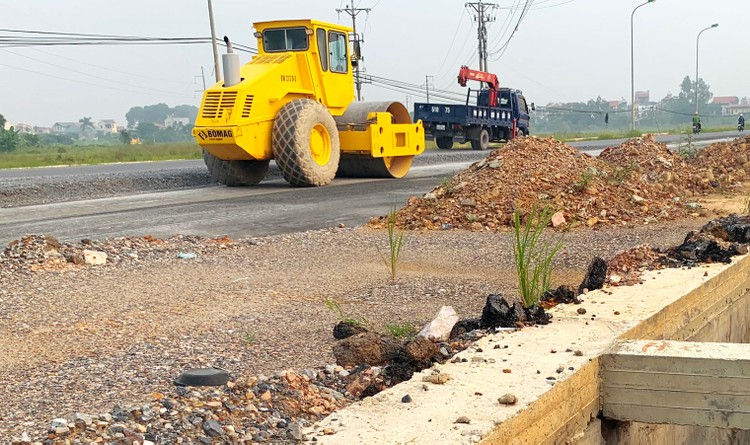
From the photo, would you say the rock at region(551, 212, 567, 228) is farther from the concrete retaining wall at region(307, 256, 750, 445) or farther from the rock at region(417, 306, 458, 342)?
the rock at region(417, 306, 458, 342)

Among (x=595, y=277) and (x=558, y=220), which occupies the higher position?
(x=595, y=277)

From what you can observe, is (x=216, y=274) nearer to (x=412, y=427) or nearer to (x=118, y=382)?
(x=118, y=382)

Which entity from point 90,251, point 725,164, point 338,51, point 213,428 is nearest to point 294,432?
point 213,428

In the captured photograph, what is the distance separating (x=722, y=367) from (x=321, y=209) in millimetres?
9170

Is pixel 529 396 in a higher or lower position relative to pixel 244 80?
lower

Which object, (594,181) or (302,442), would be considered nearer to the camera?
(302,442)

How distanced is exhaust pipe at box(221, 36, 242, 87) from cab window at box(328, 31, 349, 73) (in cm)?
257

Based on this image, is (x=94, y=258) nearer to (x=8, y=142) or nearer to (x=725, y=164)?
(x=725, y=164)

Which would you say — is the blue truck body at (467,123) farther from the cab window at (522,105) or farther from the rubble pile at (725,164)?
the rubble pile at (725,164)

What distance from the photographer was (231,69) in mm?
14914

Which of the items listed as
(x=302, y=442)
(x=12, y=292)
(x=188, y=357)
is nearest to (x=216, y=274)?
(x=12, y=292)

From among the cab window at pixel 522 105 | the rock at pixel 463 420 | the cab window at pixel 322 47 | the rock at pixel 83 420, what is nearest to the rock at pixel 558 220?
the rock at pixel 463 420

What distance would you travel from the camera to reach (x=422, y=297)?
566 centimetres

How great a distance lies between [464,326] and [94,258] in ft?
13.9
